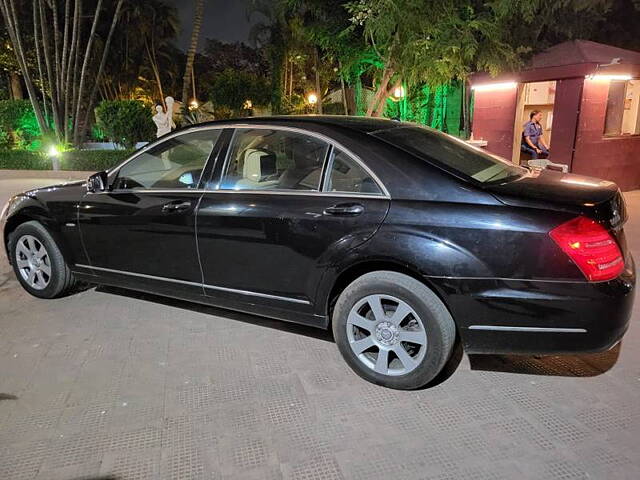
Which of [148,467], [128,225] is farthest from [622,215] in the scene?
[128,225]

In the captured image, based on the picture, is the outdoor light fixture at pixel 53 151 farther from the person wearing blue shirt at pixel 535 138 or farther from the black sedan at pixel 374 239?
the person wearing blue shirt at pixel 535 138

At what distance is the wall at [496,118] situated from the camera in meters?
10.8

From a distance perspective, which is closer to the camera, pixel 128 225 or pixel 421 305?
pixel 421 305

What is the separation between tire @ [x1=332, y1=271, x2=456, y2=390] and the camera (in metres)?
2.78

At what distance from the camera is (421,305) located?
2.77 meters

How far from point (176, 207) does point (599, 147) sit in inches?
351

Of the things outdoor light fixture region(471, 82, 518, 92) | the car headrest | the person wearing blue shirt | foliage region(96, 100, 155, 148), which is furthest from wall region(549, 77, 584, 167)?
foliage region(96, 100, 155, 148)

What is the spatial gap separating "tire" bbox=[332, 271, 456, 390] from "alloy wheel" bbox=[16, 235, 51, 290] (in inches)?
110

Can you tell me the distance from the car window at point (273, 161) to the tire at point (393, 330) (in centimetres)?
73

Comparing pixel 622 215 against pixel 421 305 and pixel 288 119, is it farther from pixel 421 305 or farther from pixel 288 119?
pixel 288 119

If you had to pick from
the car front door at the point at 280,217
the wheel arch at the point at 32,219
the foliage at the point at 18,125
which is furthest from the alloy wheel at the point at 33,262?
the foliage at the point at 18,125

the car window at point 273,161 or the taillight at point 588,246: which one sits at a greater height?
the car window at point 273,161

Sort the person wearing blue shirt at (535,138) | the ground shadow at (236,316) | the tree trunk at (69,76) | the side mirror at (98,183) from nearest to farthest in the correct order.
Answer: the ground shadow at (236,316) → the side mirror at (98,183) → the person wearing blue shirt at (535,138) → the tree trunk at (69,76)

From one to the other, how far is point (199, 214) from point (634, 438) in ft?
9.13
